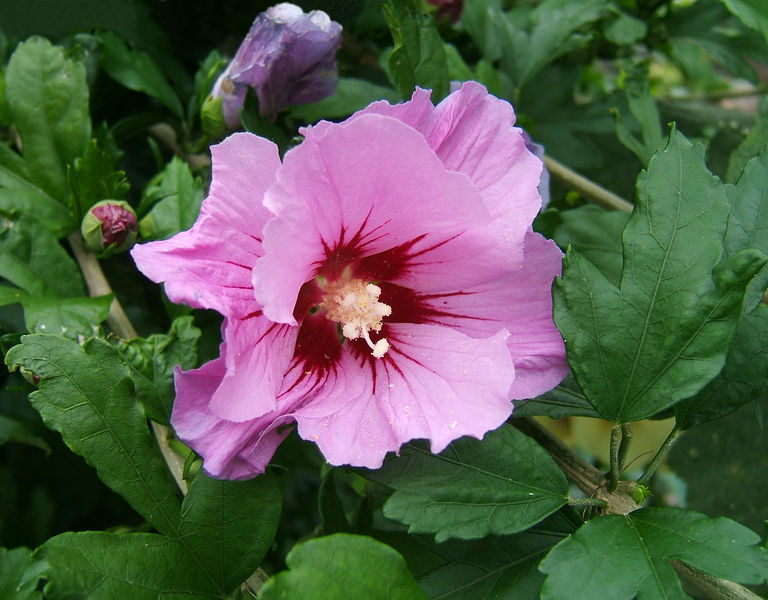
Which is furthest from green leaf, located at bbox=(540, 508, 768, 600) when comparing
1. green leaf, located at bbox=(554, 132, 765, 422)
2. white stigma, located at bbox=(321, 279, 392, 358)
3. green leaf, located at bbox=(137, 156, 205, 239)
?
green leaf, located at bbox=(137, 156, 205, 239)

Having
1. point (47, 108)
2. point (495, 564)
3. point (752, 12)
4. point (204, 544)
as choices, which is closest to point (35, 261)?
point (47, 108)

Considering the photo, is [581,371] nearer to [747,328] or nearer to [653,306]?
[653,306]

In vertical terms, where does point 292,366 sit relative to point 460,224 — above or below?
below

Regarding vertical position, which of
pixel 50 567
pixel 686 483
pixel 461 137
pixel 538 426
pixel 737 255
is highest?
pixel 461 137

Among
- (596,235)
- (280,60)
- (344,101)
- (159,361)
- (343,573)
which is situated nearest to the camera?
(343,573)

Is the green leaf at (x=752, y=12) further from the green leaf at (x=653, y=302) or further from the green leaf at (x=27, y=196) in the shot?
the green leaf at (x=27, y=196)

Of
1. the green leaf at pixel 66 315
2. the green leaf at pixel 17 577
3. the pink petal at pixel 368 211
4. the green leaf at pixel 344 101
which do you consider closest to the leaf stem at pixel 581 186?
the green leaf at pixel 344 101

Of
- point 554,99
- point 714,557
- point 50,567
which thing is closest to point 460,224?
point 714,557

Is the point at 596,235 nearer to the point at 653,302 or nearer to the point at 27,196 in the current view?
the point at 653,302
